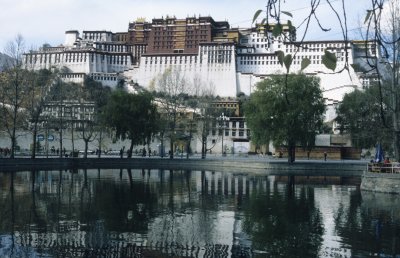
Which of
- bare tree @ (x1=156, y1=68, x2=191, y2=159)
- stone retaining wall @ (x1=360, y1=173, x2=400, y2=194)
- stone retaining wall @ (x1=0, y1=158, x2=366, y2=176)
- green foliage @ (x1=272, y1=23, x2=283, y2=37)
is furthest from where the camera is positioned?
bare tree @ (x1=156, y1=68, x2=191, y2=159)

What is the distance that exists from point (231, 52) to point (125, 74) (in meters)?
23.7

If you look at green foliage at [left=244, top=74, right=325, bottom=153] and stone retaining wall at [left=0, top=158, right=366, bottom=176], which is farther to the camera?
green foliage at [left=244, top=74, right=325, bottom=153]

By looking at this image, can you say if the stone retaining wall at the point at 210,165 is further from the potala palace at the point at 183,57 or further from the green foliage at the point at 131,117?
the potala palace at the point at 183,57

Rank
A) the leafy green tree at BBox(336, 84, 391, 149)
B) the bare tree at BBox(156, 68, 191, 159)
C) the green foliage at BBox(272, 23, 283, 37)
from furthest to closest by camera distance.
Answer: the bare tree at BBox(156, 68, 191, 159) < the leafy green tree at BBox(336, 84, 391, 149) < the green foliage at BBox(272, 23, 283, 37)

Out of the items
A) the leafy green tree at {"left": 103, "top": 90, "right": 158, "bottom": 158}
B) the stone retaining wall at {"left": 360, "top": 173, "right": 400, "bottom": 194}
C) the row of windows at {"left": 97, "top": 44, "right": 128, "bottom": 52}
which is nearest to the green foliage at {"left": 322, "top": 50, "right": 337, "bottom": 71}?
the stone retaining wall at {"left": 360, "top": 173, "right": 400, "bottom": 194}

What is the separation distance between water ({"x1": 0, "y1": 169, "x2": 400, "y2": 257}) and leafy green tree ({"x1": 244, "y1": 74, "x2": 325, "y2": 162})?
52.2ft

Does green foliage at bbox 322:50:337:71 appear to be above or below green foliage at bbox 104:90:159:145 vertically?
below

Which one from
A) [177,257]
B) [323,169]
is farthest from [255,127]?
[177,257]

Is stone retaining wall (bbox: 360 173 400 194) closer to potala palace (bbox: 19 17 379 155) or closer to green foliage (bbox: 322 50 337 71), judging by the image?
green foliage (bbox: 322 50 337 71)

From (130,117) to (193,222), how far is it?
1371 inches

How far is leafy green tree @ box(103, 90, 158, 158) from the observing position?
49.3 m

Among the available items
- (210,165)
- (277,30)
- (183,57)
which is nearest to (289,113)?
(210,165)

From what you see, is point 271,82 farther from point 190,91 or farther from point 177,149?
point 190,91

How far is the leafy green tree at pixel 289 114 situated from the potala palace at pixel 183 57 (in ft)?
178
